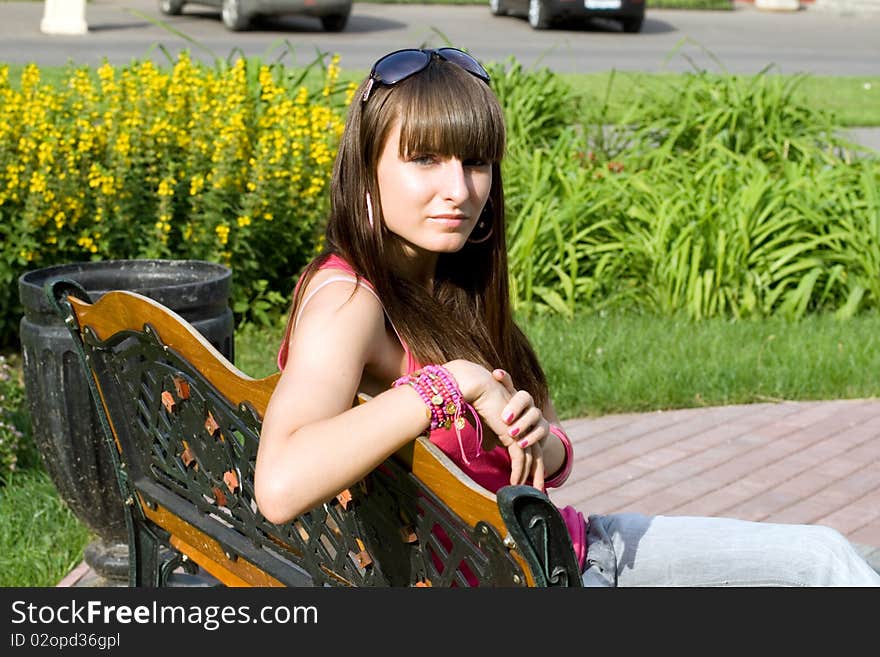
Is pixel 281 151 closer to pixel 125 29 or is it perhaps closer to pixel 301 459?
pixel 301 459

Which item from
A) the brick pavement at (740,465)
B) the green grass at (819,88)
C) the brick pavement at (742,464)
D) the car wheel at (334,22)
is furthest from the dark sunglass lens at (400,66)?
the car wheel at (334,22)

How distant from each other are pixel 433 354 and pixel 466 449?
0.19m

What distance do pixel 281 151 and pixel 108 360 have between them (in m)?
3.42

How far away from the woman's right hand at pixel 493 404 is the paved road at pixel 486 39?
12713 mm

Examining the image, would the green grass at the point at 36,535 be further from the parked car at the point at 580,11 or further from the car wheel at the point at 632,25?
the car wheel at the point at 632,25

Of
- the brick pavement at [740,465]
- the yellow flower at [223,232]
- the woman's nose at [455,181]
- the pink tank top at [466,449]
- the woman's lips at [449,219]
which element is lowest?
the brick pavement at [740,465]

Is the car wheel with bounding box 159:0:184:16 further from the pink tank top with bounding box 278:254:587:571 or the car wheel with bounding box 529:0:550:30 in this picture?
the pink tank top with bounding box 278:254:587:571

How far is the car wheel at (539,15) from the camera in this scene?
72.0ft

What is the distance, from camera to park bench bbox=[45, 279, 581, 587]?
1793mm

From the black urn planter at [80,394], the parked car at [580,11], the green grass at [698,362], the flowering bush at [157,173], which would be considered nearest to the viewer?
A: the black urn planter at [80,394]

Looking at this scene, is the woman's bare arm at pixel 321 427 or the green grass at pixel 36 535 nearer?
the woman's bare arm at pixel 321 427

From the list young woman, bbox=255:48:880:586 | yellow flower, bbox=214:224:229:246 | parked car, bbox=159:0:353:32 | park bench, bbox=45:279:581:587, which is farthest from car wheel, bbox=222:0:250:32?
young woman, bbox=255:48:880:586

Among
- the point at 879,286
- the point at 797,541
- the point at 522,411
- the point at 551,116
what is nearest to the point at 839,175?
the point at 879,286

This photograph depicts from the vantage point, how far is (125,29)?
19.8 m
